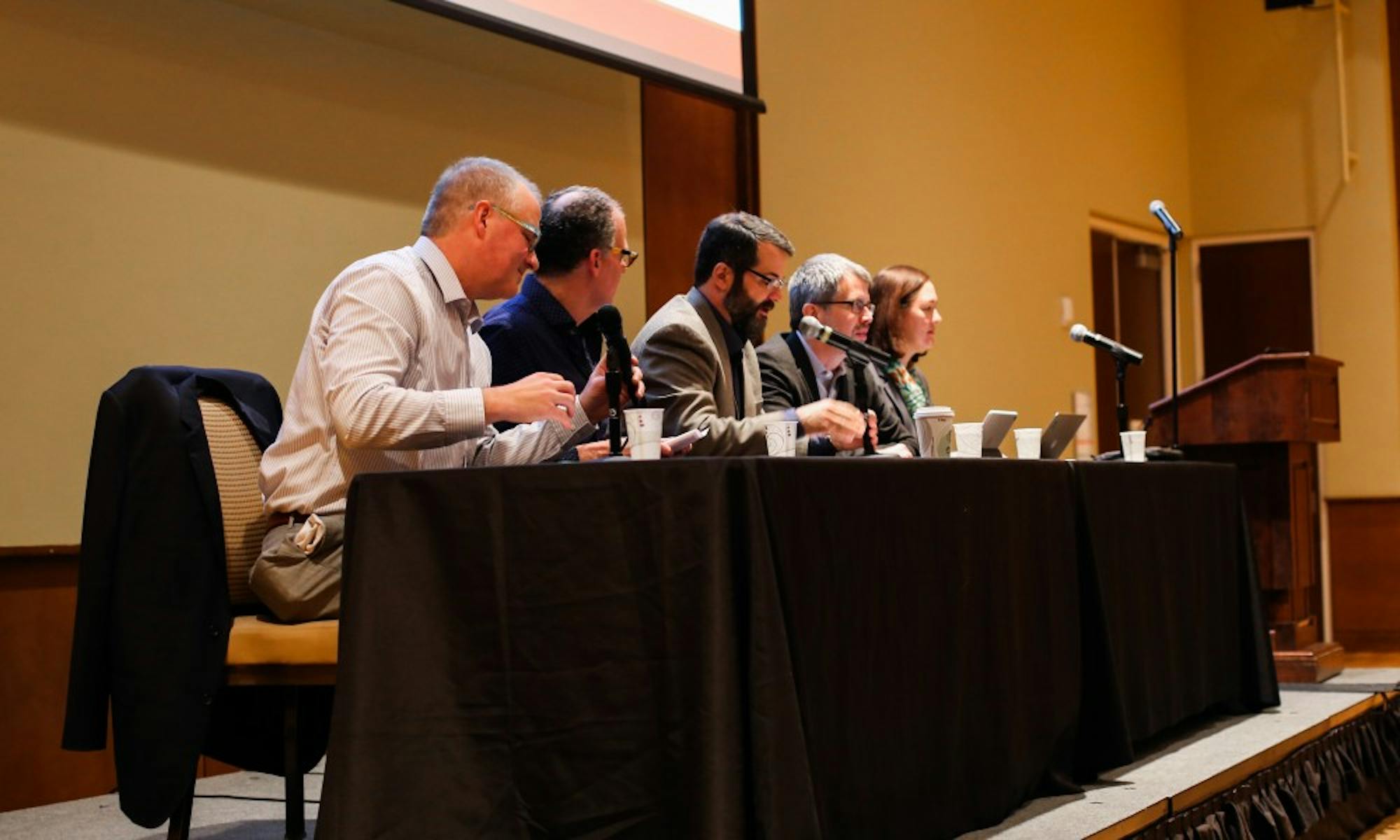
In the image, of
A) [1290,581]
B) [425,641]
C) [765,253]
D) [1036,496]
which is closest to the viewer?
[425,641]

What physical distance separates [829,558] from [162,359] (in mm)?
2104

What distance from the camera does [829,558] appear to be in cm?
196

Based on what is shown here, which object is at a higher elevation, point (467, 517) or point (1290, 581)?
point (467, 517)

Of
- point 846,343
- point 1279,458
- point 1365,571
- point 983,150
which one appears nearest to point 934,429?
point 846,343

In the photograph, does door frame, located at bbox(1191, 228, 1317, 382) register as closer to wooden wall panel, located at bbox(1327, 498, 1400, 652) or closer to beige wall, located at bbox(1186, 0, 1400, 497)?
beige wall, located at bbox(1186, 0, 1400, 497)

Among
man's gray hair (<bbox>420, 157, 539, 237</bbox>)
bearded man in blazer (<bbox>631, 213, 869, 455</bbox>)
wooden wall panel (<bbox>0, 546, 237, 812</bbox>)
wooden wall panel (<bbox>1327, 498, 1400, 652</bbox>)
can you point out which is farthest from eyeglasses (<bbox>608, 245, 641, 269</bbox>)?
wooden wall panel (<bbox>1327, 498, 1400, 652</bbox>)

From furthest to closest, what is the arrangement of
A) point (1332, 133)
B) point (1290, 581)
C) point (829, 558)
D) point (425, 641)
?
point (1332, 133) → point (1290, 581) → point (829, 558) → point (425, 641)

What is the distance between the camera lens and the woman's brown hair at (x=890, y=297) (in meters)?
4.57

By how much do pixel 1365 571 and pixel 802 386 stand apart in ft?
17.0

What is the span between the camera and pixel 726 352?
3.44 m

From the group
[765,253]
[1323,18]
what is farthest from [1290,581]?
[1323,18]

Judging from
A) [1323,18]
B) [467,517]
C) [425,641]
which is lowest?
[425,641]

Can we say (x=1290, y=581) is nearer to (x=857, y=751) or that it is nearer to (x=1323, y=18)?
(x=857, y=751)

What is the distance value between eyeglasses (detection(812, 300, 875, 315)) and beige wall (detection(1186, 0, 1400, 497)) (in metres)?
4.84
